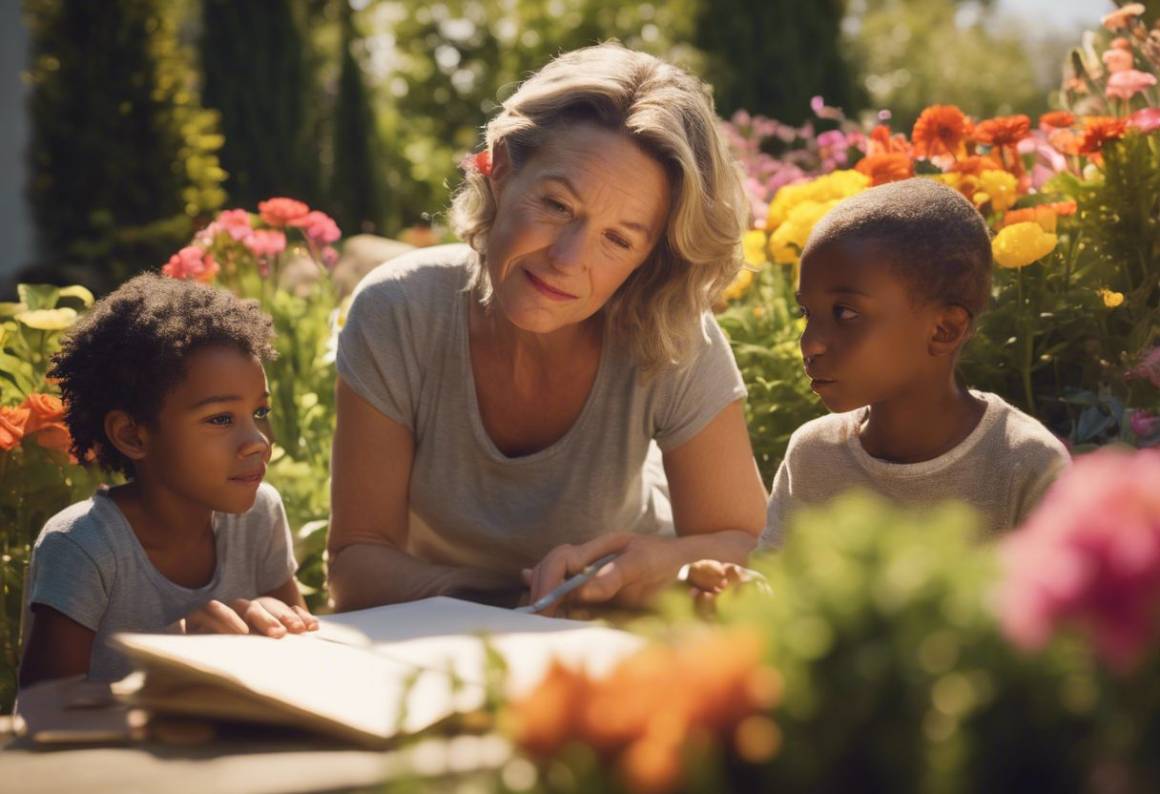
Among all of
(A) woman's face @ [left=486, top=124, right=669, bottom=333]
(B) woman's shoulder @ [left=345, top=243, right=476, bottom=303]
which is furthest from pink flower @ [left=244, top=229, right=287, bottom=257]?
(A) woman's face @ [left=486, top=124, right=669, bottom=333]

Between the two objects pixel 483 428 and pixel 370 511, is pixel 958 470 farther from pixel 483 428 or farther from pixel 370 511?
pixel 370 511

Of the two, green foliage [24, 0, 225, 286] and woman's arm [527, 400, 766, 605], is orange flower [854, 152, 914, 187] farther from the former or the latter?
green foliage [24, 0, 225, 286]

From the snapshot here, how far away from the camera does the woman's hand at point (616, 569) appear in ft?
6.79

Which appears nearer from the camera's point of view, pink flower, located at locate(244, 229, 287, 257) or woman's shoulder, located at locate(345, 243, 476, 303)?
woman's shoulder, located at locate(345, 243, 476, 303)

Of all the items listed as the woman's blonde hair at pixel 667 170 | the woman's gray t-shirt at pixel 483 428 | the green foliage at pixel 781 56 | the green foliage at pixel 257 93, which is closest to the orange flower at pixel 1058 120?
the woman's blonde hair at pixel 667 170

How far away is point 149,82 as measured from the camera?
9.17 metres

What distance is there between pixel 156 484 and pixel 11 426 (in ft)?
2.07

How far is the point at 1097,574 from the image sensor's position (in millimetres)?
603

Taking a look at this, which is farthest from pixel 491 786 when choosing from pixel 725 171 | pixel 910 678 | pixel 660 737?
pixel 725 171

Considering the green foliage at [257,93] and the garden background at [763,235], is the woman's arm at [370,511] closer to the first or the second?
the garden background at [763,235]

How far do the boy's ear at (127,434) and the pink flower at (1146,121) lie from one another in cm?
211

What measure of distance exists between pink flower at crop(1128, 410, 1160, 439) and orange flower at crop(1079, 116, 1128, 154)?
2.06 feet

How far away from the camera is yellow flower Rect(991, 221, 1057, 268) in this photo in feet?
8.19

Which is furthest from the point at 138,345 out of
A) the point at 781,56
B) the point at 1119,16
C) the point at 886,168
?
the point at 781,56
